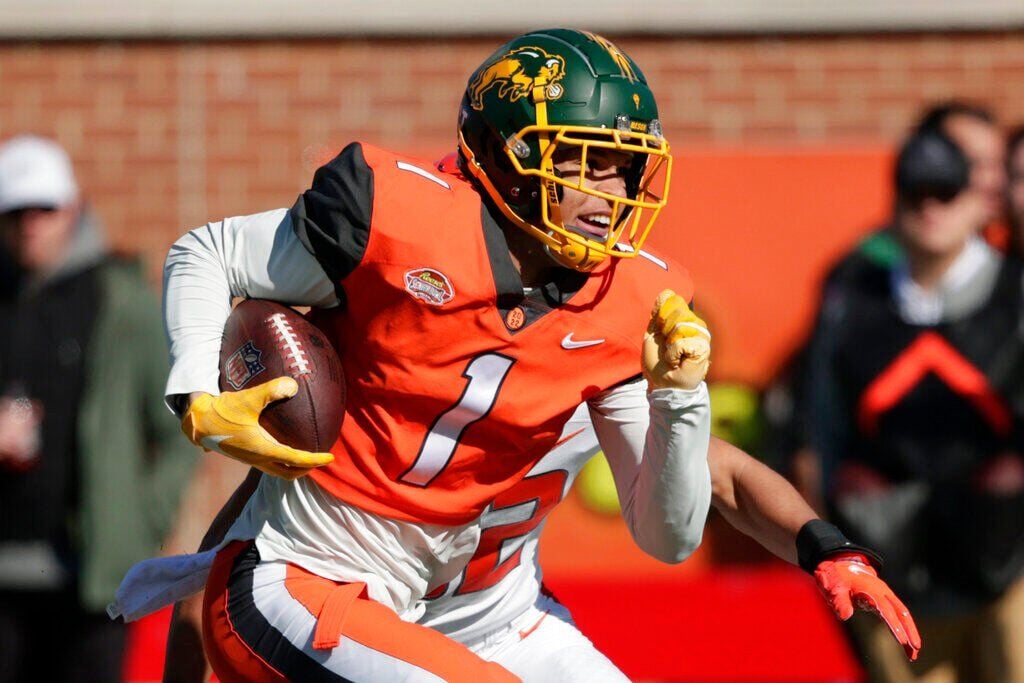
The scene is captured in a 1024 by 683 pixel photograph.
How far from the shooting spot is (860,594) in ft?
9.75

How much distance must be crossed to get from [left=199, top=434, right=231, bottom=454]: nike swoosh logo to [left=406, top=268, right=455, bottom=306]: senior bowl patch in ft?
1.44

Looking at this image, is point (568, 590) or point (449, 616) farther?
point (568, 590)

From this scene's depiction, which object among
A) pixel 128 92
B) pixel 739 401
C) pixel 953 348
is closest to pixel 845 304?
pixel 953 348

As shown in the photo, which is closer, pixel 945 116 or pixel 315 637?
pixel 315 637

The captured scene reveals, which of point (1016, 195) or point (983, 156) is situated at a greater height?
point (983, 156)

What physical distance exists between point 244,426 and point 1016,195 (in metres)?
3.55

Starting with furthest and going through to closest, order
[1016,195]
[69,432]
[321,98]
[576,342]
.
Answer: [321,98]
[1016,195]
[69,432]
[576,342]

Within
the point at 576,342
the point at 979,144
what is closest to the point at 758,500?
the point at 576,342

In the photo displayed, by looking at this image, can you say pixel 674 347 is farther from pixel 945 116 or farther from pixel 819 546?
pixel 945 116

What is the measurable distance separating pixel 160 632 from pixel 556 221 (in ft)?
12.7

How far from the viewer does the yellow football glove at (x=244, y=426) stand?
9.44ft

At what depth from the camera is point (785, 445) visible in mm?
6520

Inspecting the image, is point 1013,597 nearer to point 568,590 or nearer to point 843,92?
point 568,590

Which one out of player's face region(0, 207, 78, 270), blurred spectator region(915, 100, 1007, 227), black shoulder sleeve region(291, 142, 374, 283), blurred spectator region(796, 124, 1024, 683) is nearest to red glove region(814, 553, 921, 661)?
black shoulder sleeve region(291, 142, 374, 283)
